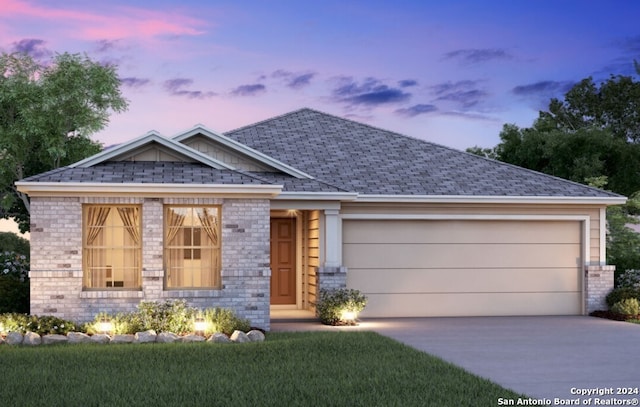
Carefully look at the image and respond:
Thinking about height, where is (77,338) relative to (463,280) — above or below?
below

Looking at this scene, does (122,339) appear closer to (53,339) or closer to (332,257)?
(53,339)

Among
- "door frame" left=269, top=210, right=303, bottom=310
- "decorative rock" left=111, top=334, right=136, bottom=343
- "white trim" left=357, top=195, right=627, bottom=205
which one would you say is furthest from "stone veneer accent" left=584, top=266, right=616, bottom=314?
"decorative rock" left=111, top=334, right=136, bottom=343

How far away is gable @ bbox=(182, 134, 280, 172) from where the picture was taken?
798 inches

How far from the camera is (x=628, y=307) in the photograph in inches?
800

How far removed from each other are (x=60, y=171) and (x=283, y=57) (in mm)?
10067

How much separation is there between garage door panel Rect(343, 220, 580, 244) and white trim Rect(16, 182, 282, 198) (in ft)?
14.5

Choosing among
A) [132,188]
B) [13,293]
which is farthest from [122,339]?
[13,293]

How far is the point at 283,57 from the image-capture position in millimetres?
25375

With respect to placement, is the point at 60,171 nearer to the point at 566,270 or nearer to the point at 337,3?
the point at 337,3

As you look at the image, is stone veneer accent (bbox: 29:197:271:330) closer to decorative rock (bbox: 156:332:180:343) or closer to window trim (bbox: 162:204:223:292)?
window trim (bbox: 162:204:223:292)

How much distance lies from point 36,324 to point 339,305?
258 inches

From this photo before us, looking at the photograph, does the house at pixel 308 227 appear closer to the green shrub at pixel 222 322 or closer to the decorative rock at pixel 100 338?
the green shrub at pixel 222 322

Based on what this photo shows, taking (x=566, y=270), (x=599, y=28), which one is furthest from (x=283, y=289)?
(x=599, y=28)

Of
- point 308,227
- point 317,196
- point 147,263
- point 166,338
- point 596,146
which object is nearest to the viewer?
point 166,338
